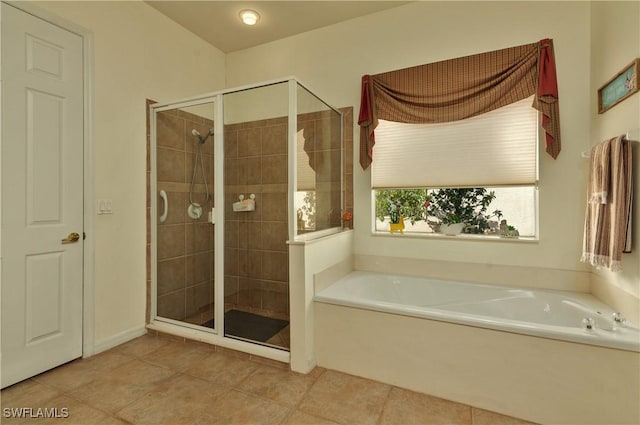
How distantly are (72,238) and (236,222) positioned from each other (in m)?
1.13

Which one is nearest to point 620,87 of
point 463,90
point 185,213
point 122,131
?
point 463,90

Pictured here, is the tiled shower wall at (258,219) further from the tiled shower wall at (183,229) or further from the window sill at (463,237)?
the window sill at (463,237)

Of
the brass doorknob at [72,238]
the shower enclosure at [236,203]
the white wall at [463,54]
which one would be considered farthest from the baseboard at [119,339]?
the white wall at [463,54]

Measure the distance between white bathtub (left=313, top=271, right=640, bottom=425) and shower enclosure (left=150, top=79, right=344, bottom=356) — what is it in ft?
1.79

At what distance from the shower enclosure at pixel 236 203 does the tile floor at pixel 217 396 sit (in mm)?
301

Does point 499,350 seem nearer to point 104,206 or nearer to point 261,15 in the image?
point 104,206

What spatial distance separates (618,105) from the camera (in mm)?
1874

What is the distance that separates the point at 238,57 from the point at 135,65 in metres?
1.22

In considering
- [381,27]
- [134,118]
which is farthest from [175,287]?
[381,27]

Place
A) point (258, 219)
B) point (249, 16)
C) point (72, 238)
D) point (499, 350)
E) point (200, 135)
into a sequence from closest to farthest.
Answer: point (499, 350), point (72, 238), point (258, 219), point (200, 135), point (249, 16)

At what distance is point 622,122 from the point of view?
1826 mm

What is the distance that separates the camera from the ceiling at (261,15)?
107 inches

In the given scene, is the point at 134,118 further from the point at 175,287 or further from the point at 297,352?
the point at 297,352

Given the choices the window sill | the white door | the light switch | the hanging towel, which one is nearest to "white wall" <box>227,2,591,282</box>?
the window sill
